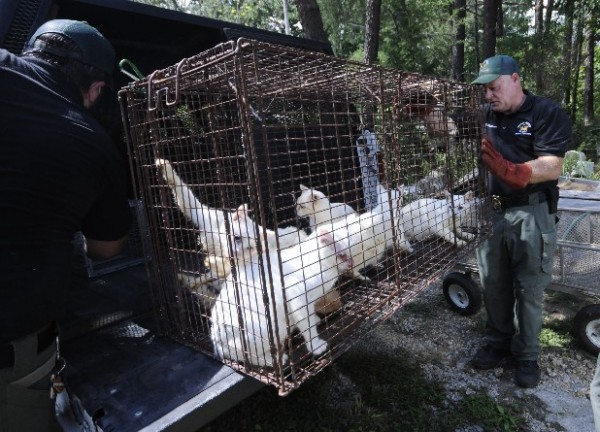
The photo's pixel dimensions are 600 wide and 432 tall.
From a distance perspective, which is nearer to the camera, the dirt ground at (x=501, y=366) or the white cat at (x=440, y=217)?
the dirt ground at (x=501, y=366)

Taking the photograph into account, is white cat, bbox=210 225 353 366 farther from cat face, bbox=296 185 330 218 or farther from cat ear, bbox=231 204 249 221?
cat face, bbox=296 185 330 218

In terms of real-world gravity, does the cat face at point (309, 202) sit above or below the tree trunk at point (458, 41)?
below

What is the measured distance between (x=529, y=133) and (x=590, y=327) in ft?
5.95

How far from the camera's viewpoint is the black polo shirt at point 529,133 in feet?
9.78

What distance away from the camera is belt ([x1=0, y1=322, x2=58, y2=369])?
1631 mm

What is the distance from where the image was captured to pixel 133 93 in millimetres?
2246

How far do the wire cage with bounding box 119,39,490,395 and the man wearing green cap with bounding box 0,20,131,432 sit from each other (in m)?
0.35

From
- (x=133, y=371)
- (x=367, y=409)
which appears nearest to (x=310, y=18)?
(x=367, y=409)

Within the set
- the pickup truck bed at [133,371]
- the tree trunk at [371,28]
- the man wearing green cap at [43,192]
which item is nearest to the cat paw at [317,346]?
the pickup truck bed at [133,371]

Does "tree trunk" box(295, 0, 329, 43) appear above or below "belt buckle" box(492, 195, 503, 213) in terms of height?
above

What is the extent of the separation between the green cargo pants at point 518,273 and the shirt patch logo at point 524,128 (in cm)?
56

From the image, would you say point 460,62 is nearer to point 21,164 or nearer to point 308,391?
point 308,391

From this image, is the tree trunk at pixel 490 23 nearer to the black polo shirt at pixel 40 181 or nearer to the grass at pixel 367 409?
the grass at pixel 367 409

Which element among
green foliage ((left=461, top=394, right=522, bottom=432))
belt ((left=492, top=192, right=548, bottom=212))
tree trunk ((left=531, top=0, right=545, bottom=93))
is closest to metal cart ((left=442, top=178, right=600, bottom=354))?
belt ((left=492, top=192, right=548, bottom=212))
